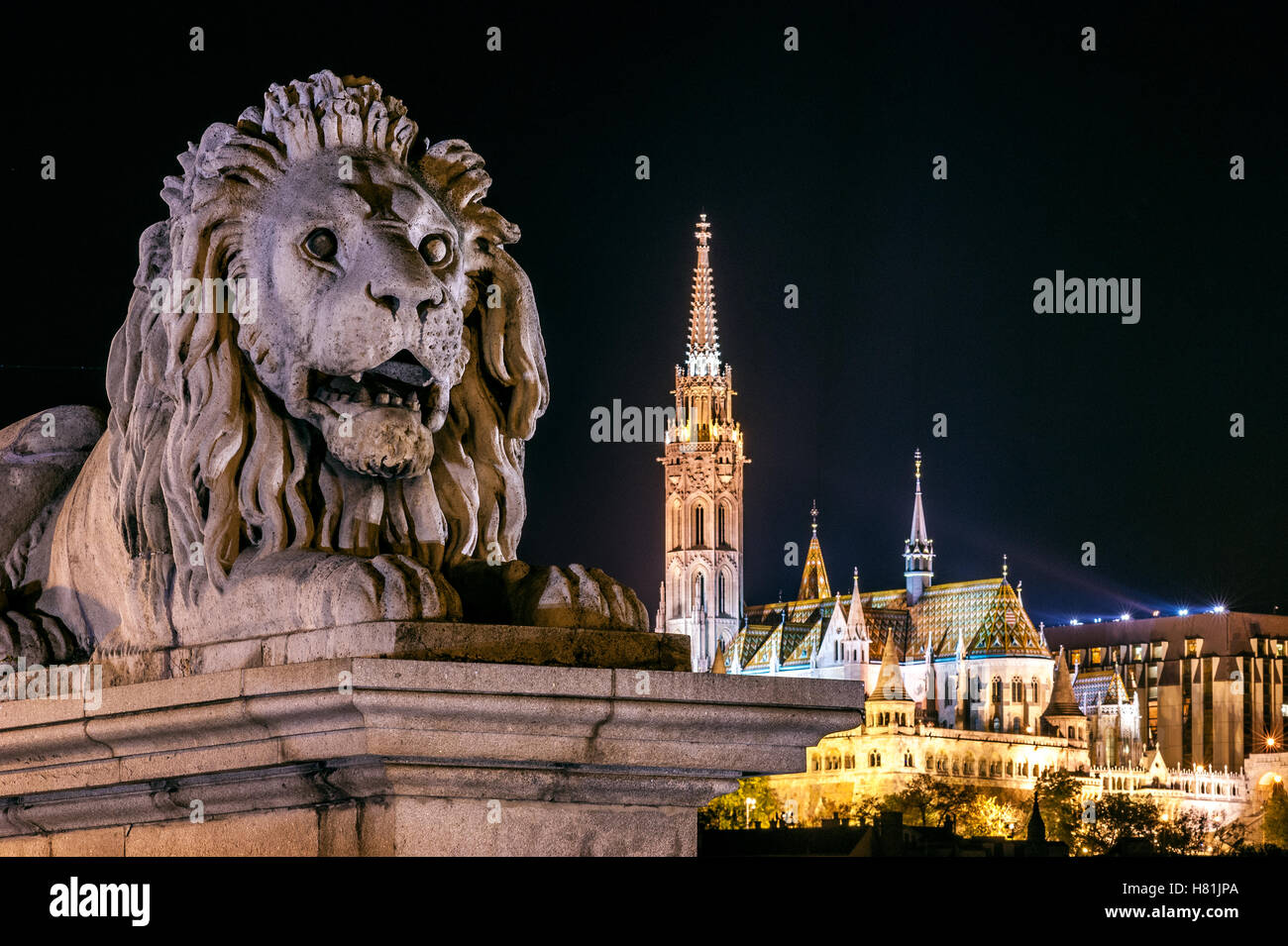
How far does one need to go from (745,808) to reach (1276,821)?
30.5m

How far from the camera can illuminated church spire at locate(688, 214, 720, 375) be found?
156m

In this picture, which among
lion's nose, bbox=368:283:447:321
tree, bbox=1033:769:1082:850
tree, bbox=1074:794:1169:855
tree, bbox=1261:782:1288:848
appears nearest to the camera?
lion's nose, bbox=368:283:447:321

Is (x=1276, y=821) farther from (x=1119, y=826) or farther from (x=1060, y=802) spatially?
(x=1119, y=826)

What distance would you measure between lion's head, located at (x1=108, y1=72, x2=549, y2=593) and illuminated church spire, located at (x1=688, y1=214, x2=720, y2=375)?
148928 millimetres

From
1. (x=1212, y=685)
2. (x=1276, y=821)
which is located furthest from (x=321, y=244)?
(x=1212, y=685)

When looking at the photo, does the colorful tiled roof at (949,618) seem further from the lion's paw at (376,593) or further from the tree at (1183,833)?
the lion's paw at (376,593)

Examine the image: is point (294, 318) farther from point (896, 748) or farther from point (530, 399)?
point (896, 748)

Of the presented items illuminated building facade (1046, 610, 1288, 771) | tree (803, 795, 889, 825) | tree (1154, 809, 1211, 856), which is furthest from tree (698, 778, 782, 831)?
illuminated building facade (1046, 610, 1288, 771)

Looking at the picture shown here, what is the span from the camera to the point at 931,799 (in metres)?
129

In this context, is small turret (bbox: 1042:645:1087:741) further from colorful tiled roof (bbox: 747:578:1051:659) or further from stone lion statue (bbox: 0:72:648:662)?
stone lion statue (bbox: 0:72:648:662)

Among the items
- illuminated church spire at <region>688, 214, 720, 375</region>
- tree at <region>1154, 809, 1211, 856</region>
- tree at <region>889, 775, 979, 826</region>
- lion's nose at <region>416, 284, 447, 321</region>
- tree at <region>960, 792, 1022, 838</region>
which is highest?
illuminated church spire at <region>688, 214, 720, 375</region>

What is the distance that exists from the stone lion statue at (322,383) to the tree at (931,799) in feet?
385
